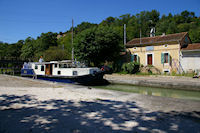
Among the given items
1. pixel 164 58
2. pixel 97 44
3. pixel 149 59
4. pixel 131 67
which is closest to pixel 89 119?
pixel 131 67

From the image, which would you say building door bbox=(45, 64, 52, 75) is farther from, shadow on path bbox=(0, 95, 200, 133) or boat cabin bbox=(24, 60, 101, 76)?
shadow on path bbox=(0, 95, 200, 133)

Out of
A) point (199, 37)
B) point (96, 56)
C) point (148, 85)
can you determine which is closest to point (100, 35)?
point (96, 56)

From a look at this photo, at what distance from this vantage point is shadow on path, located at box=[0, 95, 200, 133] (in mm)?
2863

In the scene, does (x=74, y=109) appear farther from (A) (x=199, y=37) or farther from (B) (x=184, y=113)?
(A) (x=199, y=37)

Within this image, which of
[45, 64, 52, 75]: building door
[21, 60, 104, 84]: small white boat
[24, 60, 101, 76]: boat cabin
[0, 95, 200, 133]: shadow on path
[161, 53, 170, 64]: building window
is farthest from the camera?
[161, 53, 170, 64]: building window

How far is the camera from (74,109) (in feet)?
13.3

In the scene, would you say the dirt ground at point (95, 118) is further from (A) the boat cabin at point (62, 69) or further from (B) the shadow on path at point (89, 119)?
(A) the boat cabin at point (62, 69)

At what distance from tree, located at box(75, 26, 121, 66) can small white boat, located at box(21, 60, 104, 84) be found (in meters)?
5.31

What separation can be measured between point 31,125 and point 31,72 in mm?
15622

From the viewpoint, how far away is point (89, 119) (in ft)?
11.0

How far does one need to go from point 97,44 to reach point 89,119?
16.5m

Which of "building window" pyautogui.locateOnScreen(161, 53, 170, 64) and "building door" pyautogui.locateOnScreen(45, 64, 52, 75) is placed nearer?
"building door" pyautogui.locateOnScreen(45, 64, 52, 75)

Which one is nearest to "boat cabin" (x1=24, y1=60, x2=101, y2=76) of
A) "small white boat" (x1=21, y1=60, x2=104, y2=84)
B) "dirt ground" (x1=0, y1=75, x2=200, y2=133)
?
"small white boat" (x1=21, y1=60, x2=104, y2=84)

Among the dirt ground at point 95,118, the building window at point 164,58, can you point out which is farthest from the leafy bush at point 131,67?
the dirt ground at point 95,118
